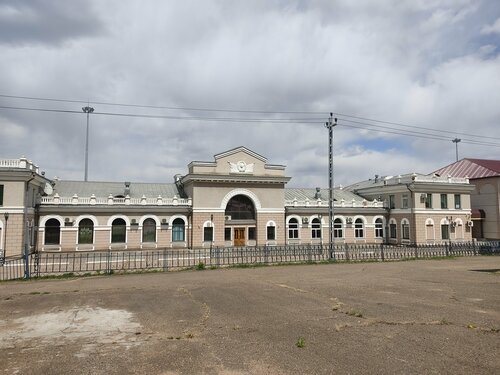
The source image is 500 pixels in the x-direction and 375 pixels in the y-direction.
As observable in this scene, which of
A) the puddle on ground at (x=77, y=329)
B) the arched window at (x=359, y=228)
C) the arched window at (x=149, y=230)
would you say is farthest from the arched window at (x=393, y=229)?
the puddle on ground at (x=77, y=329)

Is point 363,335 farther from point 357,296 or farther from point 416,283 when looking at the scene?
point 416,283

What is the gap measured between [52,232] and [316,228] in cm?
2637

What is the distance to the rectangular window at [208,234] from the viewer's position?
37.8 metres

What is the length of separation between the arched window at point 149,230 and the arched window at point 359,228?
22527 mm

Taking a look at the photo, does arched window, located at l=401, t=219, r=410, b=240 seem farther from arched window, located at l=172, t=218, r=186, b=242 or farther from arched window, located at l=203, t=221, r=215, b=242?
arched window, located at l=172, t=218, r=186, b=242

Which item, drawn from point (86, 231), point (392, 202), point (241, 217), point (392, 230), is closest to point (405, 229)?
point (392, 230)

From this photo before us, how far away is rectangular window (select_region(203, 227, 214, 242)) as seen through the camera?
3782 centimetres

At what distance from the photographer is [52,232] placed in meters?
34.1

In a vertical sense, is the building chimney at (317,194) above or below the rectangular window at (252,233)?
above

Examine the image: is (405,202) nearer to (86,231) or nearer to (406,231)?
(406,231)

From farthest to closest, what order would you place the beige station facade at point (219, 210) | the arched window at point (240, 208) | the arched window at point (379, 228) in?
1. the arched window at point (379, 228)
2. the arched window at point (240, 208)
3. the beige station facade at point (219, 210)

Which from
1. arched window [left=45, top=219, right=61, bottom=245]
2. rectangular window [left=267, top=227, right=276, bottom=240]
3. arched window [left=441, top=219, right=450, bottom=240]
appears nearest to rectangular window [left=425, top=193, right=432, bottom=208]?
A: arched window [left=441, top=219, right=450, bottom=240]

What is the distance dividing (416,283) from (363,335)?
9.32m

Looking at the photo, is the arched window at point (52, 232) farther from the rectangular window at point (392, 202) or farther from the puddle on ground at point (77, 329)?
the rectangular window at point (392, 202)
